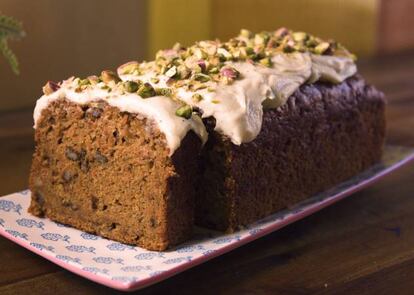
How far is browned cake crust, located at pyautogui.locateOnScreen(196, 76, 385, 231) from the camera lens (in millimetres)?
1747

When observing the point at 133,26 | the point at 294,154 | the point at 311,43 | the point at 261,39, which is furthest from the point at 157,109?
the point at 133,26

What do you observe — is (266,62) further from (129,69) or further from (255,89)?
(129,69)

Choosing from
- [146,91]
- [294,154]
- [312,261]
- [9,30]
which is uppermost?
[9,30]

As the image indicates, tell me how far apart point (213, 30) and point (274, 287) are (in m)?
2.79

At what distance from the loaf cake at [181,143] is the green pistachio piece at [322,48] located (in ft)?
0.40

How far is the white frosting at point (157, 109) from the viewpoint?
5.20 feet

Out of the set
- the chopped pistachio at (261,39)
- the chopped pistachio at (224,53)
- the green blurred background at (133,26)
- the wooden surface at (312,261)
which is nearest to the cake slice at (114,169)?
the wooden surface at (312,261)

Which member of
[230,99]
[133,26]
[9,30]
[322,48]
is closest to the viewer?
[9,30]

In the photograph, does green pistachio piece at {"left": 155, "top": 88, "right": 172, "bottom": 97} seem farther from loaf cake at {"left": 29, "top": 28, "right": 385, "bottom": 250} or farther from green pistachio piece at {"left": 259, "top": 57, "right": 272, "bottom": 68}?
green pistachio piece at {"left": 259, "top": 57, "right": 272, "bottom": 68}

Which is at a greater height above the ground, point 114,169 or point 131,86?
point 131,86

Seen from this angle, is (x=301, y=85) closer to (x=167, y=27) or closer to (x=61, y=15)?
(x=61, y=15)

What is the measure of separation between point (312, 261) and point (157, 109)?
0.52 m

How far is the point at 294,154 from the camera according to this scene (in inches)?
78.5

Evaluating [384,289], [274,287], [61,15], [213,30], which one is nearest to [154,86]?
[274,287]
